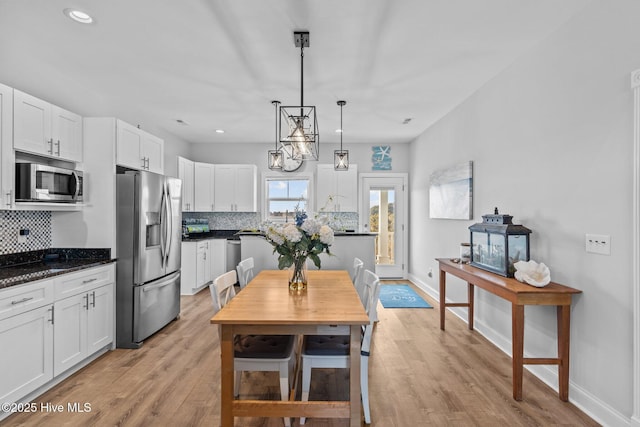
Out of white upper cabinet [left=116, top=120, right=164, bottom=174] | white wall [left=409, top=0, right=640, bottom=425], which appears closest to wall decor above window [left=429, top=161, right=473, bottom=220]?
white wall [left=409, top=0, right=640, bottom=425]

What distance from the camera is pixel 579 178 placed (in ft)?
7.47

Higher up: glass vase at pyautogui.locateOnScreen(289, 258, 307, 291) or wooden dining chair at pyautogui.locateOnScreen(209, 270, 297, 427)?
glass vase at pyautogui.locateOnScreen(289, 258, 307, 291)

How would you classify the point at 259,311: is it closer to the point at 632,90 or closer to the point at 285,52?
the point at 285,52

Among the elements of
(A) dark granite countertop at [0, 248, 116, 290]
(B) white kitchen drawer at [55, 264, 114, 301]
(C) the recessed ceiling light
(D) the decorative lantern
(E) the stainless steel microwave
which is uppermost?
(C) the recessed ceiling light

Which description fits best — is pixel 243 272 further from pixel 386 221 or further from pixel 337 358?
pixel 386 221

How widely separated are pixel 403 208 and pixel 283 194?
7.87 feet

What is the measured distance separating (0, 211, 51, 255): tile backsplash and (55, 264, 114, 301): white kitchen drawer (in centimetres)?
64

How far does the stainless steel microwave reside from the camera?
2.48 m

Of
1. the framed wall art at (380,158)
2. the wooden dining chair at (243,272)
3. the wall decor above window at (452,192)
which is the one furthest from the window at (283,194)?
the wooden dining chair at (243,272)

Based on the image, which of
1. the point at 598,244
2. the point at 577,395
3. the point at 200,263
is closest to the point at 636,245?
the point at 598,244

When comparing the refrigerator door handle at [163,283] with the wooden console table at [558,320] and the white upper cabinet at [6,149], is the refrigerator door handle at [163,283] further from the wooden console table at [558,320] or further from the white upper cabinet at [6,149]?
the wooden console table at [558,320]

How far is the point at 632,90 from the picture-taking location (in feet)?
6.21

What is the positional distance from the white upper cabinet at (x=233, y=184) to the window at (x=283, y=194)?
1.41 feet

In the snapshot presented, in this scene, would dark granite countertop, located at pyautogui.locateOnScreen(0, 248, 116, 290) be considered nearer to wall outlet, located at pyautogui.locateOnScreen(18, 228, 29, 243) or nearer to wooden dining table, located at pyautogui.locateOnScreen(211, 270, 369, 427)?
wall outlet, located at pyautogui.locateOnScreen(18, 228, 29, 243)
